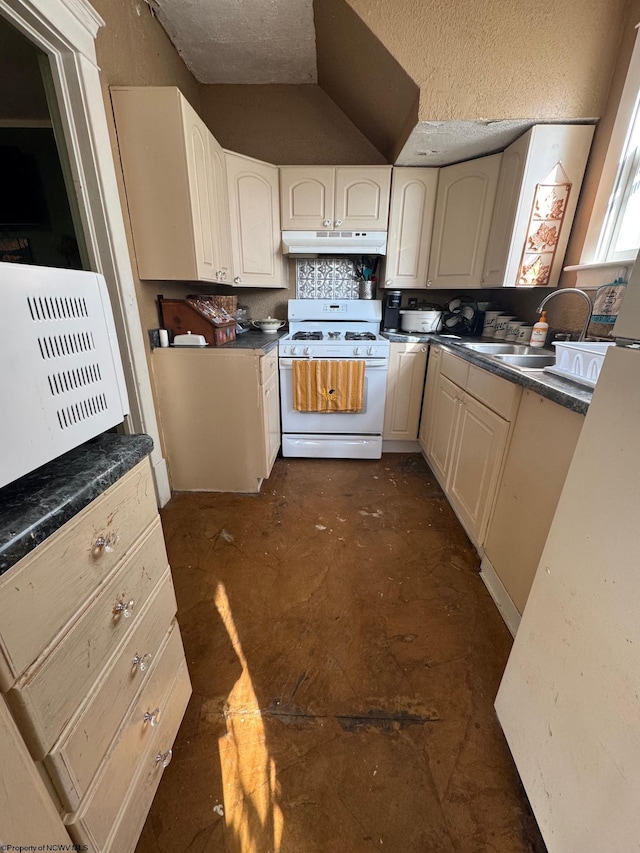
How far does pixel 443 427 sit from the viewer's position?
2.15 meters

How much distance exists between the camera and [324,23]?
1827 mm

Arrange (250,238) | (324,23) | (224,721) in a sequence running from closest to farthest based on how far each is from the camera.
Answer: (224,721) → (324,23) → (250,238)

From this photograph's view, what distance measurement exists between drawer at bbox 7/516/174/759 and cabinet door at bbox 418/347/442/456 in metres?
2.01

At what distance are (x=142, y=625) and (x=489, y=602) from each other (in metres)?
1.33

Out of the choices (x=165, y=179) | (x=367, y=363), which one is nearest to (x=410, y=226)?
(x=367, y=363)

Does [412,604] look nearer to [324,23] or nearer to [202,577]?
[202,577]

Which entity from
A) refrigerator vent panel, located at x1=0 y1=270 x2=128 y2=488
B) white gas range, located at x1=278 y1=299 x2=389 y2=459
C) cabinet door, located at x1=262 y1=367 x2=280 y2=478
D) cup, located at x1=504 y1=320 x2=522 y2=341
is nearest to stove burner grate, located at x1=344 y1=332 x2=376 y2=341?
white gas range, located at x1=278 y1=299 x2=389 y2=459

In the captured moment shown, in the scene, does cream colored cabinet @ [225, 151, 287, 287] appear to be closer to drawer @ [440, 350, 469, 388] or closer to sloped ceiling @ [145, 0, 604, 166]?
sloped ceiling @ [145, 0, 604, 166]

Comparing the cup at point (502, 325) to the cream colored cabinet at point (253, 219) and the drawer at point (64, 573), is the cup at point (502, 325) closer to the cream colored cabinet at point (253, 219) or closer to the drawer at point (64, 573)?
the cream colored cabinet at point (253, 219)

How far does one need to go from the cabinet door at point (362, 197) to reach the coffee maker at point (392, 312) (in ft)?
1.61

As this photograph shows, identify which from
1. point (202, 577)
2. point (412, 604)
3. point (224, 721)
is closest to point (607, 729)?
point (412, 604)

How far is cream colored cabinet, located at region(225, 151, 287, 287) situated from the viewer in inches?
91.0

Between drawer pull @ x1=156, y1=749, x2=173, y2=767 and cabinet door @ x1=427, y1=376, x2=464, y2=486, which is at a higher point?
cabinet door @ x1=427, y1=376, x2=464, y2=486

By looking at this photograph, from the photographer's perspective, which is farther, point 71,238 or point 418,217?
point 418,217
